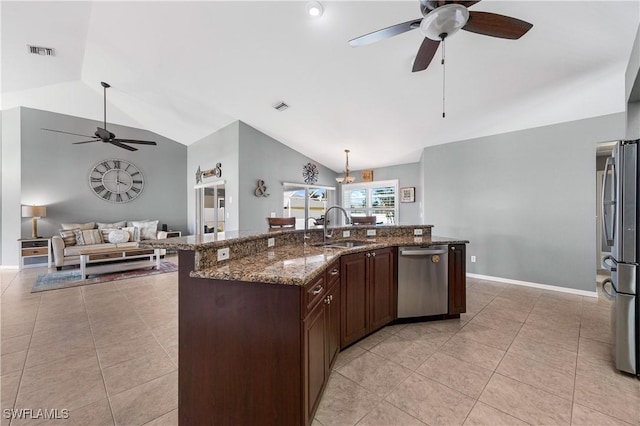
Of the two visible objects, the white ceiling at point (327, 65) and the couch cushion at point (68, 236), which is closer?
the white ceiling at point (327, 65)

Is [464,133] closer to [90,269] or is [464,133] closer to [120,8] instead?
[120,8]

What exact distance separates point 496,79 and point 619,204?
6.11 ft

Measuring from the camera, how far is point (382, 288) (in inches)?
100

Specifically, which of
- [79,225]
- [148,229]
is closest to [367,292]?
[148,229]

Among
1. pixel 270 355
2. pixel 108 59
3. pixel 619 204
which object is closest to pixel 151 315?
pixel 270 355

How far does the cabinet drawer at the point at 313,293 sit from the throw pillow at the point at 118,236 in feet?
19.7

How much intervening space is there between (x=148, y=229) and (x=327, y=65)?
5941 millimetres

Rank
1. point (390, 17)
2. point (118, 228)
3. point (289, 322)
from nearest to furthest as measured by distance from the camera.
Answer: point (289, 322), point (390, 17), point (118, 228)

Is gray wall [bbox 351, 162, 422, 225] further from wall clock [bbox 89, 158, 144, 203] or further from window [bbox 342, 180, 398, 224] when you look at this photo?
wall clock [bbox 89, 158, 144, 203]

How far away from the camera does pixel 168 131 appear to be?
6.76m

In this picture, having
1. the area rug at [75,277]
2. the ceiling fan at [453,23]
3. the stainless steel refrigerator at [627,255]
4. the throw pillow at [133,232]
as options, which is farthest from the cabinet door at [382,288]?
the throw pillow at [133,232]

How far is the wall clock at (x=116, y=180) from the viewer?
6.32 metres

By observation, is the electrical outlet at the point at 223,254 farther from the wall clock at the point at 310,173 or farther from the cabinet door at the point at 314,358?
the wall clock at the point at 310,173

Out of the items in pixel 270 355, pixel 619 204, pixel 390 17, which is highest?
pixel 390 17
